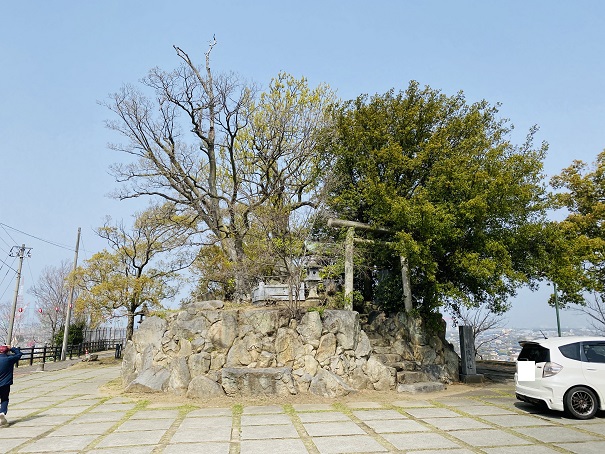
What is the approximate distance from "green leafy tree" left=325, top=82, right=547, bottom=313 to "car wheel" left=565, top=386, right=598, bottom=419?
4.14 m

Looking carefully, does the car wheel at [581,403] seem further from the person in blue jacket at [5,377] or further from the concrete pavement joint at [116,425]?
the person in blue jacket at [5,377]

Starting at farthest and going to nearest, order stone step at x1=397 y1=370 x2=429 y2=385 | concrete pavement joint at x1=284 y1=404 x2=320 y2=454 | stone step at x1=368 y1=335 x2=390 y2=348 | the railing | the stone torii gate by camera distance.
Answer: the railing → the stone torii gate → stone step at x1=368 y1=335 x2=390 y2=348 → stone step at x1=397 y1=370 x2=429 y2=385 → concrete pavement joint at x1=284 y1=404 x2=320 y2=454

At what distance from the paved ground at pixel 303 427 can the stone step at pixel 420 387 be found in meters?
0.38

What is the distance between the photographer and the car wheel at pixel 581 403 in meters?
8.29

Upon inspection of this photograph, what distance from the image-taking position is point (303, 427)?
27.0ft

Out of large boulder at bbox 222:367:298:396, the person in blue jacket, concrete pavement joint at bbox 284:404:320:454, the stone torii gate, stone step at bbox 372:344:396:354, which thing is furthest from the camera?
the stone torii gate

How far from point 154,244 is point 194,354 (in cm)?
1411

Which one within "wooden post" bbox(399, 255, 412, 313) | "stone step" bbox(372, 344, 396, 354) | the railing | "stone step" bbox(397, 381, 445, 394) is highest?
"wooden post" bbox(399, 255, 412, 313)

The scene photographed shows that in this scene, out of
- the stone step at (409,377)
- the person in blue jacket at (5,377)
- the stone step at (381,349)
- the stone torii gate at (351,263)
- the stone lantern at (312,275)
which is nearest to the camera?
the person in blue jacket at (5,377)

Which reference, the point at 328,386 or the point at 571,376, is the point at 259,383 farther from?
the point at 571,376

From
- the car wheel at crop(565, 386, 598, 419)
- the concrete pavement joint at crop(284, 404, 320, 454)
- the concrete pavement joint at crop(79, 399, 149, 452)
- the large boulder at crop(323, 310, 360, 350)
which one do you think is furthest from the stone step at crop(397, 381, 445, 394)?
the concrete pavement joint at crop(79, 399, 149, 452)

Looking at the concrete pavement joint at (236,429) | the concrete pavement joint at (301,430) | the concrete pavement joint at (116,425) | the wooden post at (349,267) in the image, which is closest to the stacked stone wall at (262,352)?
the wooden post at (349,267)

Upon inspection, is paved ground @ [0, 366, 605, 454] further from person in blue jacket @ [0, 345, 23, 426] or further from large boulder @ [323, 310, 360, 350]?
large boulder @ [323, 310, 360, 350]

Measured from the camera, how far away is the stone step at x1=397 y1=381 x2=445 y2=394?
12.0m
